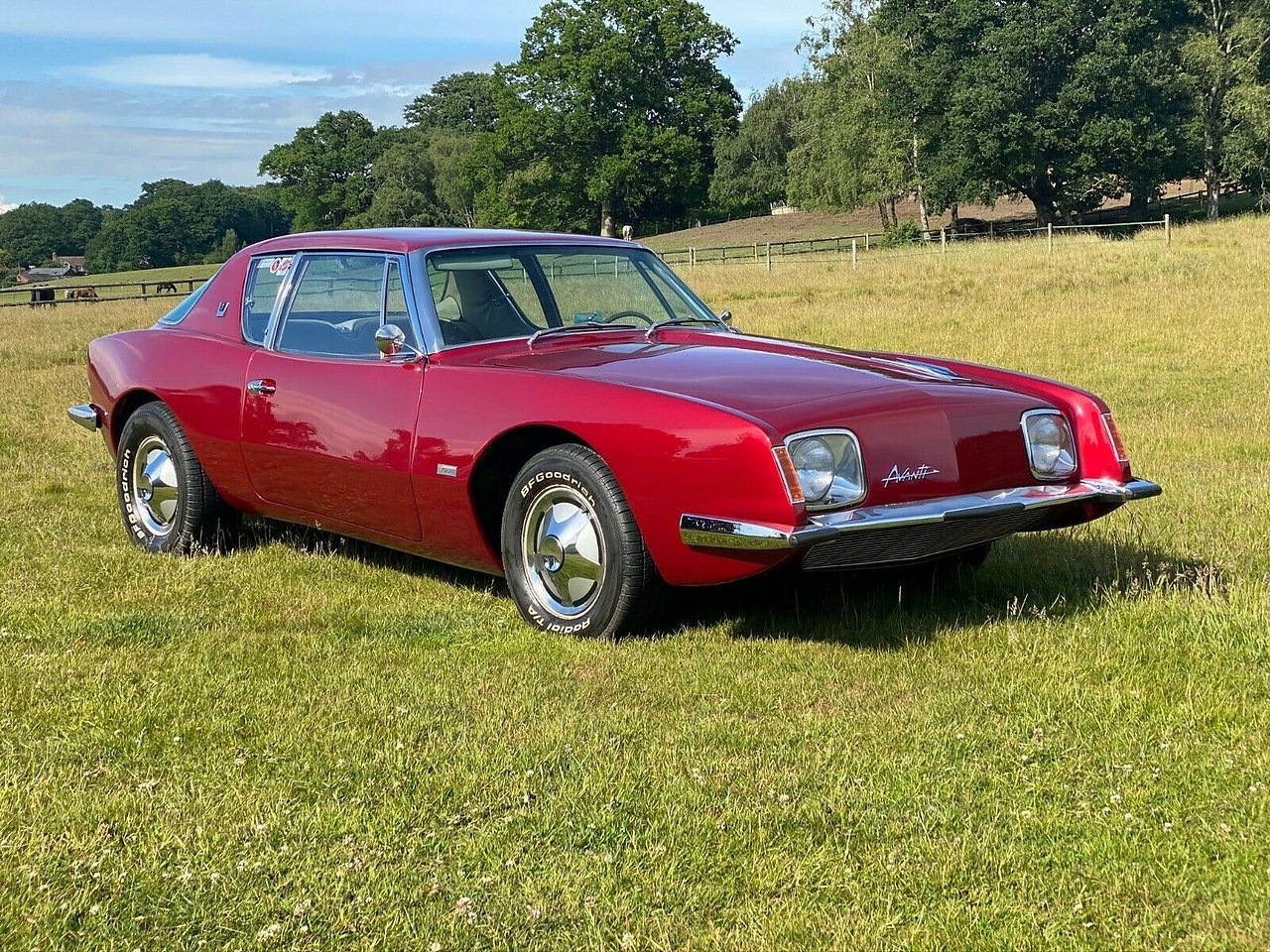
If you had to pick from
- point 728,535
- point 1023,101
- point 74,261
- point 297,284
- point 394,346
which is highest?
point 1023,101

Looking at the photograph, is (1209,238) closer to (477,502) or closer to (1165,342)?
(1165,342)

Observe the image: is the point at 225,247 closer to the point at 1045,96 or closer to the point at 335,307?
the point at 1045,96

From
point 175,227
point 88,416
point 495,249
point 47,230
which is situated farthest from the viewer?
point 47,230

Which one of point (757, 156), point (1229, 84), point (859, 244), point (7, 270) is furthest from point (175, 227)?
point (1229, 84)

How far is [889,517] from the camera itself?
4.03 meters

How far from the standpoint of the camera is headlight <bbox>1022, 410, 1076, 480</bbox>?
182 inches

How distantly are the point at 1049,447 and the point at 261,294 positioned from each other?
11.6 feet

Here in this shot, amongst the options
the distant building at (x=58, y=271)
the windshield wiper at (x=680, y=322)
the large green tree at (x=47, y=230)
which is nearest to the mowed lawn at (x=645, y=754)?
the windshield wiper at (x=680, y=322)

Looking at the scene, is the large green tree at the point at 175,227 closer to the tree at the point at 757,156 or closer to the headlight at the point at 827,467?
the tree at the point at 757,156

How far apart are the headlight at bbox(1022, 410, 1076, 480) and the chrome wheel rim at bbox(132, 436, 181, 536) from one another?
3.84 meters

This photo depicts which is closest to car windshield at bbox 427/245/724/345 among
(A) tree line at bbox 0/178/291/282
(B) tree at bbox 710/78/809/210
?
(B) tree at bbox 710/78/809/210

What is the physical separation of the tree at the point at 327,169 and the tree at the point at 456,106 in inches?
619

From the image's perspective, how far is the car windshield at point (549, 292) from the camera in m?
5.30

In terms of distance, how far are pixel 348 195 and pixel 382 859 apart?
98740 mm
